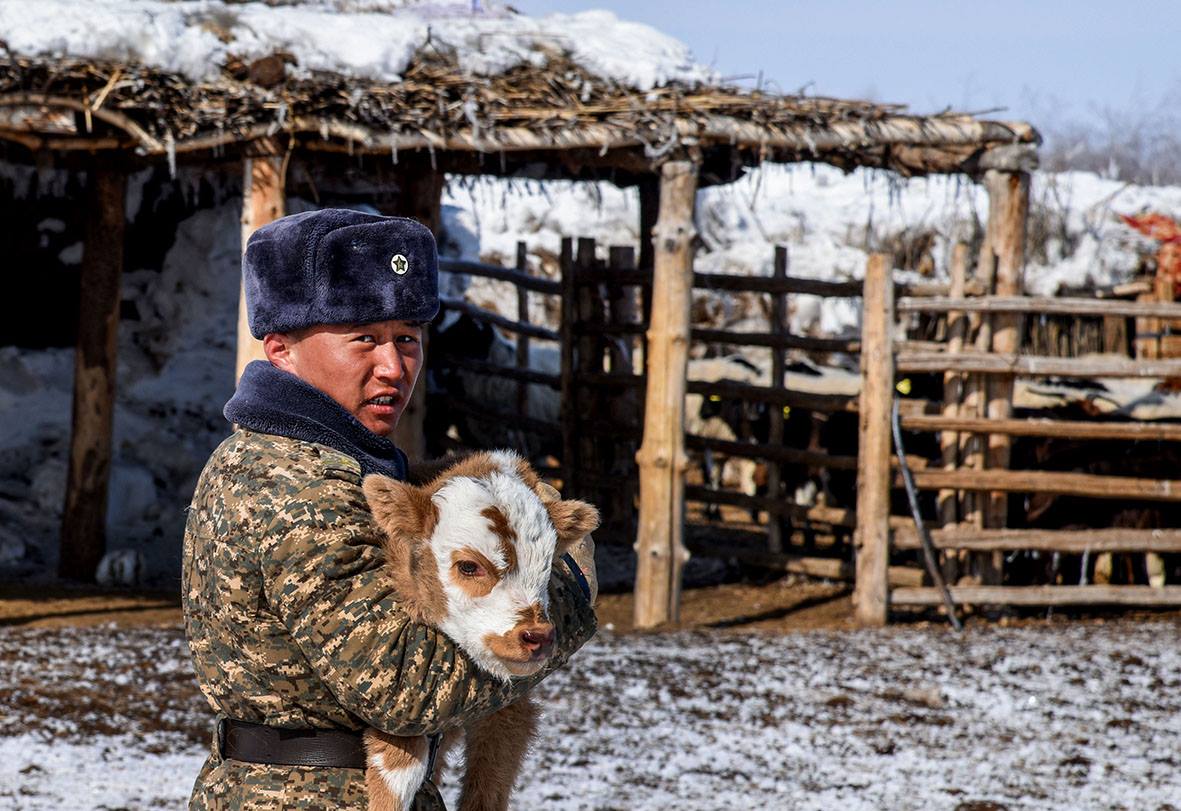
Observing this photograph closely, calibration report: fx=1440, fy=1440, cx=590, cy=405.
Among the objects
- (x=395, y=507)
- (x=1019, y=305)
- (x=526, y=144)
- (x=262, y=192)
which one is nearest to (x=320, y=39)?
(x=262, y=192)

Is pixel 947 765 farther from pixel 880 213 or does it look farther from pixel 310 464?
pixel 880 213

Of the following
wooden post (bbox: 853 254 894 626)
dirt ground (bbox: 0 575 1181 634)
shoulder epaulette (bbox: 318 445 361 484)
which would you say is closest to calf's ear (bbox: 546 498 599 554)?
shoulder epaulette (bbox: 318 445 361 484)

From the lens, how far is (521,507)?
2057 mm

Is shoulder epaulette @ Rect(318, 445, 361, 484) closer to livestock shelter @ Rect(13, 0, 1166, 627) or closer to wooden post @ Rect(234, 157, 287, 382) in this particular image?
livestock shelter @ Rect(13, 0, 1166, 627)

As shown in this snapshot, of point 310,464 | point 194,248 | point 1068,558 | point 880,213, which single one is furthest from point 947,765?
point 880,213

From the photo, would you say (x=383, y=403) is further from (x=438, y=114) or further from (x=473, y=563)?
(x=438, y=114)

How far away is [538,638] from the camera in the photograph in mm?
1964

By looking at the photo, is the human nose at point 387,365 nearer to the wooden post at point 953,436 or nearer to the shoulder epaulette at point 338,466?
the shoulder epaulette at point 338,466

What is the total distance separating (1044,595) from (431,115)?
461cm

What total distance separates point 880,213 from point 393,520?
79.1 ft

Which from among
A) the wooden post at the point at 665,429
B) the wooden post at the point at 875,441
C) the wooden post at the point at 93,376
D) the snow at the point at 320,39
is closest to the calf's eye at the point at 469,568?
the snow at the point at 320,39

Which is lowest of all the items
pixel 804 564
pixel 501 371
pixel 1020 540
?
pixel 804 564

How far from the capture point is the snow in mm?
7383

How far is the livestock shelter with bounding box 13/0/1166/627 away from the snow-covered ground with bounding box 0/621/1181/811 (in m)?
1.07
